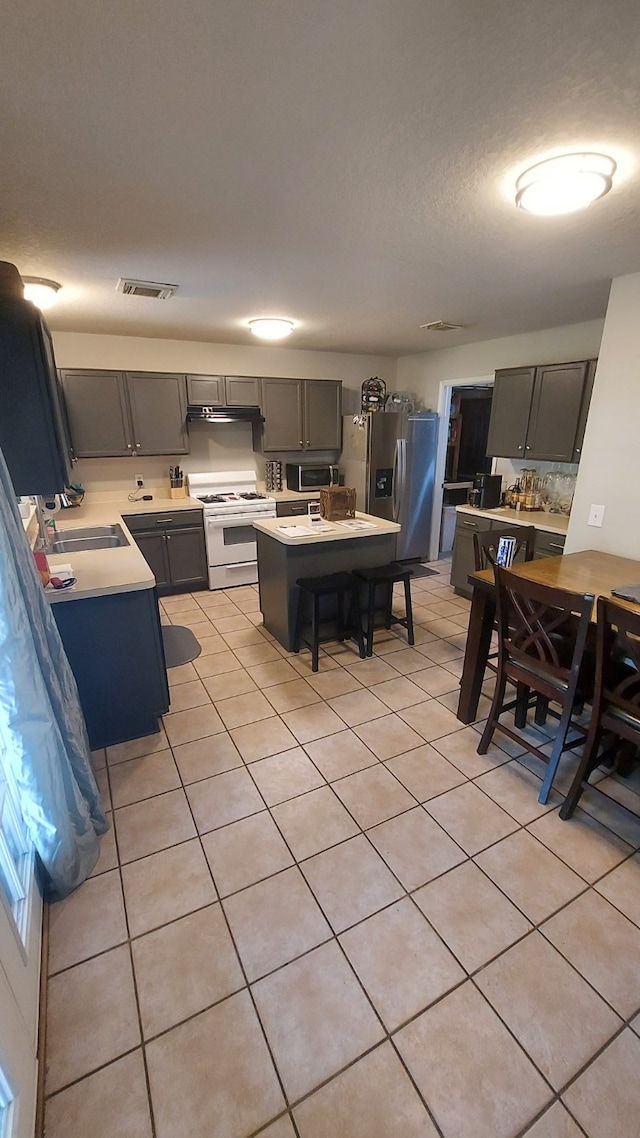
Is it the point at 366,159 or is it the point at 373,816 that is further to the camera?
the point at 373,816

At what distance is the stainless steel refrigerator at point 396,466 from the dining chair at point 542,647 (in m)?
3.06

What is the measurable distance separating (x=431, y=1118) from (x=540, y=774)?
141 cm

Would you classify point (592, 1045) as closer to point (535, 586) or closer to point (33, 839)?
point (535, 586)

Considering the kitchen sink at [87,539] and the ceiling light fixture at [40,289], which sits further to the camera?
the kitchen sink at [87,539]

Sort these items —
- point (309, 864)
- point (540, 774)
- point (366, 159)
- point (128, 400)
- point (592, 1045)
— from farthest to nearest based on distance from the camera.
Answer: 1. point (128, 400)
2. point (540, 774)
3. point (309, 864)
4. point (366, 159)
5. point (592, 1045)

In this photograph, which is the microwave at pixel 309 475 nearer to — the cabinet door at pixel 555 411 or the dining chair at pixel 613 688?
the cabinet door at pixel 555 411

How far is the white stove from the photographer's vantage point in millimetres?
4375

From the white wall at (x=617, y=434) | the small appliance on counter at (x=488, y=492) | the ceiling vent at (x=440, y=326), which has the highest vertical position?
the ceiling vent at (x=440, y=326)

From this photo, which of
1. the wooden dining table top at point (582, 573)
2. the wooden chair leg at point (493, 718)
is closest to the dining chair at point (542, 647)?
the wooden chair leg at point (493, 718)

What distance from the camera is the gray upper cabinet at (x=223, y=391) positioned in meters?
4.41

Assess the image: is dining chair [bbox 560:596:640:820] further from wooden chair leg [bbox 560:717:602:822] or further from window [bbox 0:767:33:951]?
window [bbox 0:767:33:951]

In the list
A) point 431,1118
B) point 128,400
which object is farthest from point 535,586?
point 128,400

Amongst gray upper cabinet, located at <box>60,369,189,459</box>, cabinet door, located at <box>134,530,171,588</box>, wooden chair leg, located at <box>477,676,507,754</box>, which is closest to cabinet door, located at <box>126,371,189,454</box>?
gray upper cabinet, located at <box>60,369,189,459</box>

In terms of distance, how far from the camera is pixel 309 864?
176 cm
